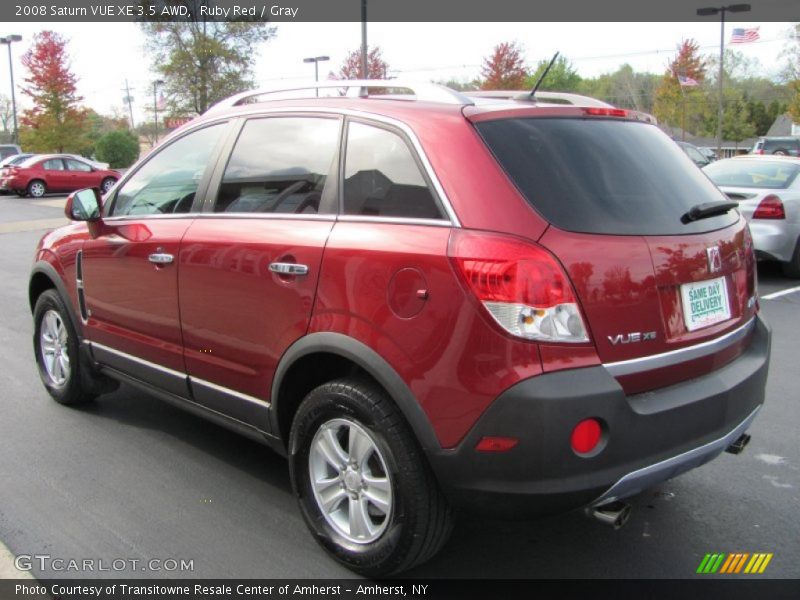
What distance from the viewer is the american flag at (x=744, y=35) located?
31.4 meters

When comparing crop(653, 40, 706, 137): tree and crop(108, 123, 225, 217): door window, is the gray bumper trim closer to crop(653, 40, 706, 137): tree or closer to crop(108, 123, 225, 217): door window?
crop(108, 123, 225, 217): door window

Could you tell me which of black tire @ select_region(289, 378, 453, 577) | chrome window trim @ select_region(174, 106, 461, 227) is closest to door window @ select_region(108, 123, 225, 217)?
chrome window trim @ select_region(174, 106, 461, 227)

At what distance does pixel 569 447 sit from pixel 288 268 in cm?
133

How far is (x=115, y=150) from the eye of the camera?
43.4 meters

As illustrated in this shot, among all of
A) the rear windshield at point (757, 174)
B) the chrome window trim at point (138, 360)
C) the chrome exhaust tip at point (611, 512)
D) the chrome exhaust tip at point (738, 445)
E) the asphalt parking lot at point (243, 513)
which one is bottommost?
the asphalt parking lot at point (243, 513)

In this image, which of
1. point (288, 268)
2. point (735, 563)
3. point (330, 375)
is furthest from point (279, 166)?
point (735, 563)

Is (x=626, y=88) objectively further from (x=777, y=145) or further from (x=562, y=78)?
(x=777, y=145)

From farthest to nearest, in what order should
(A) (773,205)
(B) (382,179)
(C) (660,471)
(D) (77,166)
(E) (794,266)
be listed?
(D) (77,166)
(E) (794,266)
(A) (773,205)
(B) (382,179)
(C) (660,471)

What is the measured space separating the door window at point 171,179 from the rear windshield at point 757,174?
7.41 meters

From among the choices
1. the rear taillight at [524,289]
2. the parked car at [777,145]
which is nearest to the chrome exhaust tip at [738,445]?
the rear taillight at [524,289]

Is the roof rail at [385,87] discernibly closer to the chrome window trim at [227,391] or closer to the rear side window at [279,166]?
the rear side window at [279,166]

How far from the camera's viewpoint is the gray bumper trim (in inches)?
101

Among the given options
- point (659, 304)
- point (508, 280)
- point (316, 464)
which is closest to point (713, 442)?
point (659, 304)

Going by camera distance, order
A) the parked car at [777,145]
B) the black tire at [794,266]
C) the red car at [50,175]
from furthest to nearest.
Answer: the parked car at [777,145]
the red car at [50,175]
the black tire at [794,266]
